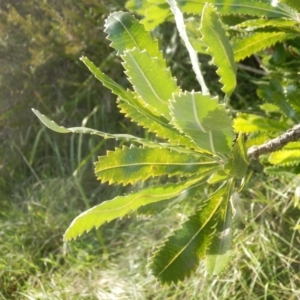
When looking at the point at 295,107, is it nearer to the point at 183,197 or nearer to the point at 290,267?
the point at 183,197

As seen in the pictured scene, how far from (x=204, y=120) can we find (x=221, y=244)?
25 centimetres

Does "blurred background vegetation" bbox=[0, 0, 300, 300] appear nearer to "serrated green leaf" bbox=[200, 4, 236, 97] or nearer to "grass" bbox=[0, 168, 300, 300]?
"grass" bbox=[0, 168, 300, 300]

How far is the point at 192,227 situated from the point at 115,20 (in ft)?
1.21

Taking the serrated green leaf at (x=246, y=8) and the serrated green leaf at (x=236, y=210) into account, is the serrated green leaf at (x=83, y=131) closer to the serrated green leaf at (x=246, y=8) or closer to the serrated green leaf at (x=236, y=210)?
the serrated green leaf at (x=236, y=210)

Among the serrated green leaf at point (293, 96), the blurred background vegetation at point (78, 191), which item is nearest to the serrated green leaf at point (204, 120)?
the serrated green leaf at point (293, 96)

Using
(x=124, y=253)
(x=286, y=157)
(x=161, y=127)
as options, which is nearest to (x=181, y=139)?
(x=161, y=127)

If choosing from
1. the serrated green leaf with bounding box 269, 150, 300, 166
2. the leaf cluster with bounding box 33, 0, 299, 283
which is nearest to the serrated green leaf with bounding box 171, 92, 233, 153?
the leaf cluster with bounding box 33, 0, 299, 283

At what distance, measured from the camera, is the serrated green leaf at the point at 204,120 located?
2.12 ft

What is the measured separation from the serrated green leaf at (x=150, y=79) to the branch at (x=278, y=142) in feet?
0.53

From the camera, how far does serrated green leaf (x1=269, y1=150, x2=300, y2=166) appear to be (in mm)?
1018

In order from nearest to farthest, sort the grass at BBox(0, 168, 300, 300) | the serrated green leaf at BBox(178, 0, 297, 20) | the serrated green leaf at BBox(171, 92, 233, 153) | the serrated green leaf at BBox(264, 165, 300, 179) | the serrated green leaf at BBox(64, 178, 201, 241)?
the serrated green leaf at BBox(171, 92, 233, 153), the serrated green leaf at BBox(64, 178, 201, 241), the serrated green leaf at BBox(178, 0, 297, 20), the serrated green leaf at BBox(264, 165, 300, 179), the grass at BBox(0, 168, 300, 300)

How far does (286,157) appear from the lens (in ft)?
3.36

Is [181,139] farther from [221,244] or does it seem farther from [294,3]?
[294,3]

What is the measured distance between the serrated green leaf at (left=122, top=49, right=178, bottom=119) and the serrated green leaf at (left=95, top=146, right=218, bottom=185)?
98 mm
